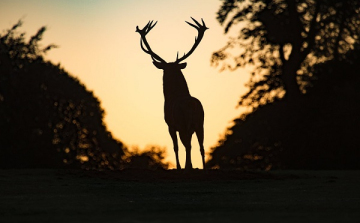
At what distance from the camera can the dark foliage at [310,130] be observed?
1676 inches

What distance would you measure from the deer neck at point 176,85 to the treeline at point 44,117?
19.0m

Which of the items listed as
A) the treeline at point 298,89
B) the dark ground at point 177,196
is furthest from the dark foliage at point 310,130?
Result: the dark ground at point 177,196

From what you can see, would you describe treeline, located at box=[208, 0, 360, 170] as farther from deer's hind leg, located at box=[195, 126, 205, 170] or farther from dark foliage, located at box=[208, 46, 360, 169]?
deer's hind leg, located at box=[195, 126, 205, 170]

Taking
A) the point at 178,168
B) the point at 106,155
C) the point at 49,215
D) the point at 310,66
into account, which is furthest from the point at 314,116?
the point at 49,215

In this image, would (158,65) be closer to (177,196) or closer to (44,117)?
(177,196)

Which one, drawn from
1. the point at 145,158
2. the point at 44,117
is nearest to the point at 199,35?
the point at 44,117

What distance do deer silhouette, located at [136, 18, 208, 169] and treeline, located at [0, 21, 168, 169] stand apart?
18.9m

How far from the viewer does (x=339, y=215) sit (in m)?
15.5

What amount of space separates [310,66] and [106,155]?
10645 millimetres

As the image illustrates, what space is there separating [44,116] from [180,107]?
73.6 feet

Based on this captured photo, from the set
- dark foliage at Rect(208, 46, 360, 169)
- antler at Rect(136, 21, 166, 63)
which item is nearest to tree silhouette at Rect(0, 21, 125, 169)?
dark foliage at Rect(208, 46, 360, 169)

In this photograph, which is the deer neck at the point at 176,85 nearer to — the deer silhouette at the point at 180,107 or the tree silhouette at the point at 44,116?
the deer silhouette at the point at 180,107

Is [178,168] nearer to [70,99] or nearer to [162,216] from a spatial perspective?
[162,216]

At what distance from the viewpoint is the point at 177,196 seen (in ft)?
65.8
